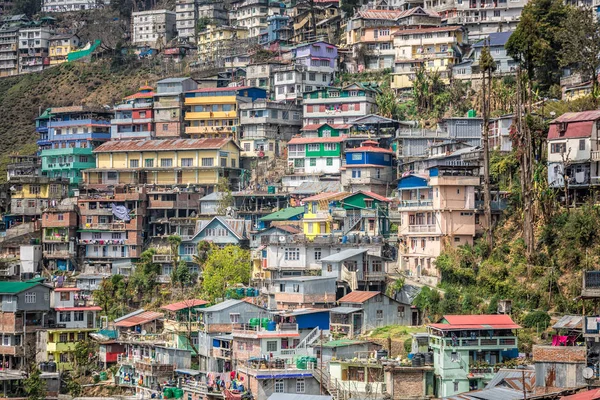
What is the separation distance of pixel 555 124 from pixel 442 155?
425 inches

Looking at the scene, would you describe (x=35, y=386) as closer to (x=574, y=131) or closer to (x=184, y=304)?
(x=184, y=304)

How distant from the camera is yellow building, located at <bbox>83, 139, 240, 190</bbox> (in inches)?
3406

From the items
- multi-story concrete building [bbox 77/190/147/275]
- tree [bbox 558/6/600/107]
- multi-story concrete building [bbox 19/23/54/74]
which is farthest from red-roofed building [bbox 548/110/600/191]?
multi-story concrete building [bbox 19/23/54/74]

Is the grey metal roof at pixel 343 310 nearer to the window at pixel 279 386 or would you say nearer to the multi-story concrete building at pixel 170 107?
the window at pixel 279 386

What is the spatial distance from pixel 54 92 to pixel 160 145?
36887mm

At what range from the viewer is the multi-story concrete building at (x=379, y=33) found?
314 feet

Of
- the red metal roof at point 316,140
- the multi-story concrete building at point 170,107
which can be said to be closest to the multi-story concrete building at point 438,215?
the red metal roof at point 316,140

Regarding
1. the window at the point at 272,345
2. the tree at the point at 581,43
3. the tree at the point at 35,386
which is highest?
the tree at the point at 581,43

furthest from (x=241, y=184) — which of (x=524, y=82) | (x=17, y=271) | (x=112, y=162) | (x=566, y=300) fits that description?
(x=566, y=300)

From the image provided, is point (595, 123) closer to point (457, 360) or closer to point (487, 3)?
point (457, 360)

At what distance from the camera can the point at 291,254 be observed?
225 ft

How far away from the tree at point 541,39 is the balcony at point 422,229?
493 inches

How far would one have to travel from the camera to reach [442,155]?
70562 millimetres

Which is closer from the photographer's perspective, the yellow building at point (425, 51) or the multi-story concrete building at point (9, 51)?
the yellow building at point (425, 51)
